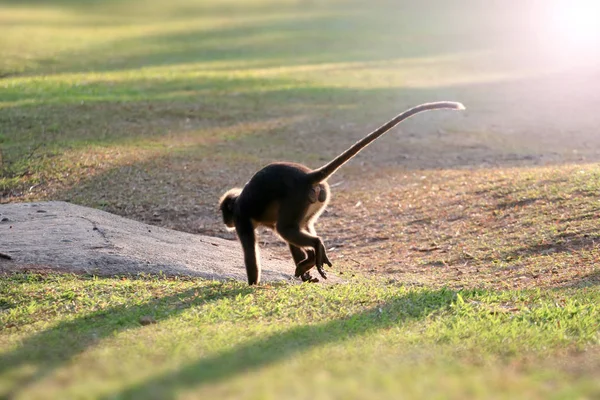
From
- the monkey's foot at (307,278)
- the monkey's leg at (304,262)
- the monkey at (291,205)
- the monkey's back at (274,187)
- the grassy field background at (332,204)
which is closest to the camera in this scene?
the grassy field background at (332,204)

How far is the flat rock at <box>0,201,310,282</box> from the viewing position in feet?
29.1

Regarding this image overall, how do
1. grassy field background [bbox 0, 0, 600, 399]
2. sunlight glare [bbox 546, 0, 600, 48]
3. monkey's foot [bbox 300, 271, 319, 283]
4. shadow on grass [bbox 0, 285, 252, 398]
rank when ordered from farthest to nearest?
1. sunlight glare [bbox 546, 0, 600, 48]
2. monkey's foot [bbox 300, 271, 319, 283]
3. shadow on grass [bbox 0, 285, 252, 398]
4. grassy field background [bbox 0, 0, 600, 399]

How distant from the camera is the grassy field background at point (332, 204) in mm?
5320

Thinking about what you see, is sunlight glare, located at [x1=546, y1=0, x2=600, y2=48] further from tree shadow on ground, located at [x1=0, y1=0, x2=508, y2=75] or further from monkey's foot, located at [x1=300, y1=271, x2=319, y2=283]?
monkey's foot, located at [x1=300, y1=271, x2=319, y2=283]

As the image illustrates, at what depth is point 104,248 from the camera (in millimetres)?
9273

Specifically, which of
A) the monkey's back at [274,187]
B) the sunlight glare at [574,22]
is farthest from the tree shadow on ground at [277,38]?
the monkey's back at [274,187]

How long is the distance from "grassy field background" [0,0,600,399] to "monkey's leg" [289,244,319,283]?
23.8 inches

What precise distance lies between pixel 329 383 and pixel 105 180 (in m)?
9.70

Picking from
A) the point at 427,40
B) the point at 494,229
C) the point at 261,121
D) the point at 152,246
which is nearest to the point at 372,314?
the point at 152,246

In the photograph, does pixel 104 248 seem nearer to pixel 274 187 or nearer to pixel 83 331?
pixel 274 187

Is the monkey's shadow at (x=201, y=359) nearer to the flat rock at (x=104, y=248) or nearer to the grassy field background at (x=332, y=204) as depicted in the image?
the grassy field background at (x=332, y=204)

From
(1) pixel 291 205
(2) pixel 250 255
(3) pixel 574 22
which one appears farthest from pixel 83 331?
(3) pixel 574 22

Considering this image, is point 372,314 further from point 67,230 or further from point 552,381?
point 67,230

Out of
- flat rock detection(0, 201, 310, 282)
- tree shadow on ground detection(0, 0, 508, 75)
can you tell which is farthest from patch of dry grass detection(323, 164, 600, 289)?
tree shadow on ground detection(0, 0, 508, 75)
